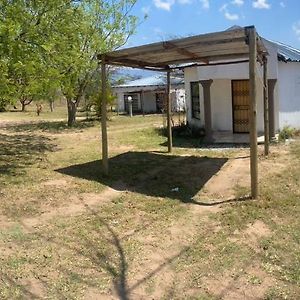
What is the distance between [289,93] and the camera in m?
13.4

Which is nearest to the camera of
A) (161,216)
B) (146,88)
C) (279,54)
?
(161,216)

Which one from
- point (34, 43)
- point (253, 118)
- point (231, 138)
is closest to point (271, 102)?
point (231, 138)

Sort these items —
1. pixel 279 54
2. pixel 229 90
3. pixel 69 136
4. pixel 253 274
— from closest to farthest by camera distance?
pixel 253 274 → pixel 279 54 → pixel 229 90 → pixel 69 136

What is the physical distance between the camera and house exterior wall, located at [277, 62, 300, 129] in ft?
43.0

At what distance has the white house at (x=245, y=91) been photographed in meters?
12.4

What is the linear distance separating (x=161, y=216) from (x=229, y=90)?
9.32 m

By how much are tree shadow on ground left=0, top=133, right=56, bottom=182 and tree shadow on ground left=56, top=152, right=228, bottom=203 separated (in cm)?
124

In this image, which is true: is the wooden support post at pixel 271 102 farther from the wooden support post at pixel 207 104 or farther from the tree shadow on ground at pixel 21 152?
the tree shadow on ground at pixel 21 152

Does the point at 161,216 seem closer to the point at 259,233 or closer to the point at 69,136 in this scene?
the point at 259,233

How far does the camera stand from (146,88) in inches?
1314

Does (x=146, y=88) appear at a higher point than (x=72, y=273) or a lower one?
higher

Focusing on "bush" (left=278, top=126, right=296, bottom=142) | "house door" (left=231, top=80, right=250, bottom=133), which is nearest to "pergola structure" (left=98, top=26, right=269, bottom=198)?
"bush" (left=278, top=126, right=296, bottom=142)

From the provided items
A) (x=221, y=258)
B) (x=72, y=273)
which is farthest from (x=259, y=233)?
(x=72, y=273)

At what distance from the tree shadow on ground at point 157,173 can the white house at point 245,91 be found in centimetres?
381
